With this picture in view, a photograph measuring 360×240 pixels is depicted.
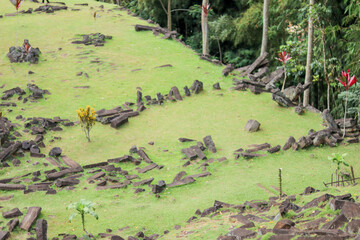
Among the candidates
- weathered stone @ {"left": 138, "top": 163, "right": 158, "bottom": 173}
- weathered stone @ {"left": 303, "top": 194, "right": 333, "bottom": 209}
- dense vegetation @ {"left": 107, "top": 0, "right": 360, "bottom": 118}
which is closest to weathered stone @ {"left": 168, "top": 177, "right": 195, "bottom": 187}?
weathered stone @ {"left": 138, "top": 163, "right": 158, "bottom": 173}

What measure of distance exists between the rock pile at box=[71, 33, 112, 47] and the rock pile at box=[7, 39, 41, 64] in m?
2.19

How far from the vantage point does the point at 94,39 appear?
18.9 metres

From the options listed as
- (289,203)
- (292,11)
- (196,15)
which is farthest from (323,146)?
(196,15)

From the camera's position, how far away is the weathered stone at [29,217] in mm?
6953

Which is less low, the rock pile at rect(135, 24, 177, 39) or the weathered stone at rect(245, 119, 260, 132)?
the rock pile at rect(135, 24, 177, 39)

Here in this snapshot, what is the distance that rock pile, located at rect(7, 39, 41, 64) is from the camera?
16.6 meters

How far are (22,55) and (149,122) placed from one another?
7243 millimetres

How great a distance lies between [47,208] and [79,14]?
55.0 feet

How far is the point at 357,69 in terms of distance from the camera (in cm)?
1284

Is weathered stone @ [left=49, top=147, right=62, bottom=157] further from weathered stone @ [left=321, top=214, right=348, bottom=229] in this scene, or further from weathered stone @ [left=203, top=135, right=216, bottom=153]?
weathered stone @ [left=321, top=214, right=348, bottom=229]

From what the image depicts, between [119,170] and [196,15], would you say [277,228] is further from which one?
[196,15]

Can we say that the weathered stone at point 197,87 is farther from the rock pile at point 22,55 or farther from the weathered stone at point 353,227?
the weathered stone at point 353,227

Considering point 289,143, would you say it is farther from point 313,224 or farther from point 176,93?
point 313,224

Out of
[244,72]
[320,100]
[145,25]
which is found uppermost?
[145,25]
